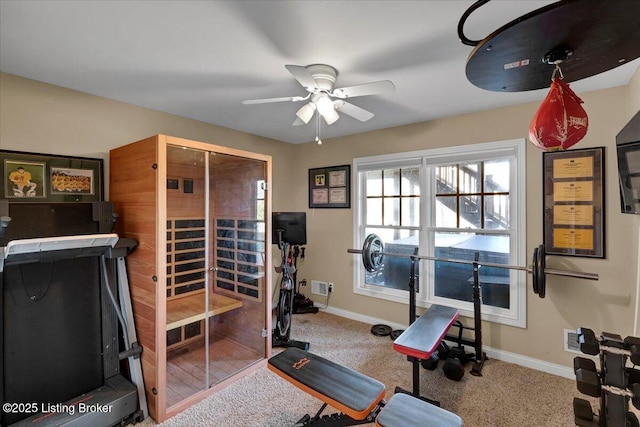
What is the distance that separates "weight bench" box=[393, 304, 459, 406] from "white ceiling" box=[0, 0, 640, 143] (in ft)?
6.47

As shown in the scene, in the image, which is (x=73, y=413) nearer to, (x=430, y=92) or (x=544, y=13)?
(x=544, y=13)

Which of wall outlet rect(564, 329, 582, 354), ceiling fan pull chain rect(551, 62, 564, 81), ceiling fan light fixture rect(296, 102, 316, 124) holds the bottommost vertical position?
wall outlet rect(564, 329, 582, 354)

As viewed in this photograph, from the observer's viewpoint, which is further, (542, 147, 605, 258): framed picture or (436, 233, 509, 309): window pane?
(436, 233, 509, 309): window pane

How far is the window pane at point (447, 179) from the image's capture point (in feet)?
10.3

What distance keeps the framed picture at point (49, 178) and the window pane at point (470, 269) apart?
3.47 m

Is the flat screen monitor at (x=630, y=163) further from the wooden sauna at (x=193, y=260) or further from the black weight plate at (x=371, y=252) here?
the wooden sauna at (x=193, y=260)

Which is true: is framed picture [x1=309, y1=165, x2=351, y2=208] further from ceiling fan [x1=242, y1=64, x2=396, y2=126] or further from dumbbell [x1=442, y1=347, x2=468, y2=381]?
dumbbell [x1=442, y1=347, x2=468, y2=381]

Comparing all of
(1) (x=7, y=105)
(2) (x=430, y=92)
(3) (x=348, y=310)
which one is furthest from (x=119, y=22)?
(3) (x=348, y=310)

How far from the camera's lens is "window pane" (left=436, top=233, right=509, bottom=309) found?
2.89 m

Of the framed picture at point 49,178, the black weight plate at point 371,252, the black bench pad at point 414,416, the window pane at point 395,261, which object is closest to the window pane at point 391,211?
the window pane at point 395,261

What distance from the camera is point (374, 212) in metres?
3.77

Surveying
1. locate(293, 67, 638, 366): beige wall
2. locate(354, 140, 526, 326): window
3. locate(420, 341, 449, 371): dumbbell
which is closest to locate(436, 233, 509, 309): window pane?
locate(354, 140, 526, 326): window

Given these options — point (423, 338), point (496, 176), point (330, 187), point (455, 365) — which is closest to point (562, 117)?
point (423, 338)

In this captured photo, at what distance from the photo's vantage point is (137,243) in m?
2.17
